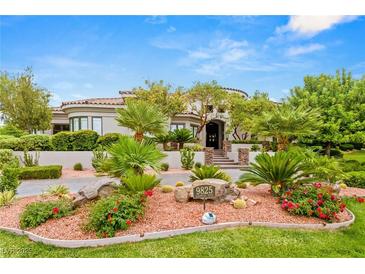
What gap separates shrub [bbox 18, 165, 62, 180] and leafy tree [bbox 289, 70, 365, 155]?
45.0ft

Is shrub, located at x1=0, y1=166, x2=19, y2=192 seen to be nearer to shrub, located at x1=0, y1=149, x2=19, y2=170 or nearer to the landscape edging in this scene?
the landscape edging

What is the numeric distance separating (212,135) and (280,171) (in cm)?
1774

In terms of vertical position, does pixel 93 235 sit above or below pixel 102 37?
below

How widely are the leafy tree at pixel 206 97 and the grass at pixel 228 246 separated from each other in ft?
49.3

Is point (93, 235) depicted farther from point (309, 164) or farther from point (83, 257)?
point (309, 164)

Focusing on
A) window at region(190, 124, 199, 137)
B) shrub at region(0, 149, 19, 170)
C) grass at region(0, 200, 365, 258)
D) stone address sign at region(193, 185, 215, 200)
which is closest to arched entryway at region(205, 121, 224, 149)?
window at region(190, 124, 199, 137)

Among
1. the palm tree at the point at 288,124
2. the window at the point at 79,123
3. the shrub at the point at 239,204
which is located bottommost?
the shrub at the point at 239,204

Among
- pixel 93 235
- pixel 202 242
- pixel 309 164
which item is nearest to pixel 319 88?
pixel 309 164

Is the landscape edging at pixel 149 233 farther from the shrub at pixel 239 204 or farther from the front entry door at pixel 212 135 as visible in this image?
the front entry door at pixel 212 135

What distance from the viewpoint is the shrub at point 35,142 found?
14766mm

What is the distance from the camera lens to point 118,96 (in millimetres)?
25297

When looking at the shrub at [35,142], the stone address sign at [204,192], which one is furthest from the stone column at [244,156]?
the shrub at [35,142]
